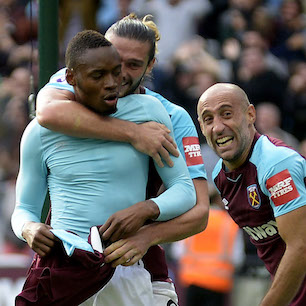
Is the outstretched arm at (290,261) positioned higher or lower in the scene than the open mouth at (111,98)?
lower

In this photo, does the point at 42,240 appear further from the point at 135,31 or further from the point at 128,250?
the point at 135,31

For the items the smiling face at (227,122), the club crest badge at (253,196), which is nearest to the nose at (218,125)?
the smiling face at (227,122)

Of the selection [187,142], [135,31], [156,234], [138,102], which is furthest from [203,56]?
[156,234]

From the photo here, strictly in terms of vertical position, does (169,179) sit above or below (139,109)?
below

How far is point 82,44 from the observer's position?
3180 millimetres

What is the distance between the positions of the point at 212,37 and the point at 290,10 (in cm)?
101

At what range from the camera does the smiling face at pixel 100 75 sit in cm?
314

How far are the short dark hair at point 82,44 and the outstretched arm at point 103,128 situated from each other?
19 centimetres

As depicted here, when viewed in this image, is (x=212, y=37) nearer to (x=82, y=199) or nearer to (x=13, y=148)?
(x=13, y=148)

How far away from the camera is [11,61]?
997 centimetres

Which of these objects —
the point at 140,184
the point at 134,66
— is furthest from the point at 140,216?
the point at 134,66

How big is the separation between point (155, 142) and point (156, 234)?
1.24 ft

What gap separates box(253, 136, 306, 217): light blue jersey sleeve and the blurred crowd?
466 cm

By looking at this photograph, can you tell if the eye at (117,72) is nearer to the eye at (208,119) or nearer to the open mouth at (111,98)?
the open mouth at (111,98)
